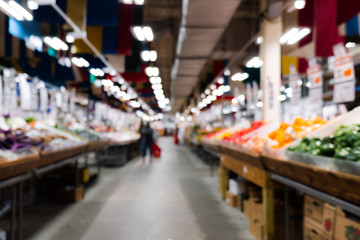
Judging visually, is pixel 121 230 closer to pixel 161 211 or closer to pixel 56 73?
pixel 161 211

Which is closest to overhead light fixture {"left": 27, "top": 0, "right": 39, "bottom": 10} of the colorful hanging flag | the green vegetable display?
the green vegetable display

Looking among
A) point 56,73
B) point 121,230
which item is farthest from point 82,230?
point 56,73

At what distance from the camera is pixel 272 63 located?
6992 mm

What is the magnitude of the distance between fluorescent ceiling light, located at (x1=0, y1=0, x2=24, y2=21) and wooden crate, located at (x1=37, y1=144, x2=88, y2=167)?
2.20 meters

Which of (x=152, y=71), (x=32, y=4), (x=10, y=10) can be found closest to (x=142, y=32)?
(x=32, y=4)

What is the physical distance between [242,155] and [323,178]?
6.49ft

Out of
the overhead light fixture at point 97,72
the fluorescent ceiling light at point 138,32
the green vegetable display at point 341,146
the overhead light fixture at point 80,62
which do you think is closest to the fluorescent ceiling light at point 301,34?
the fluorescent ceiling light at point 138,32

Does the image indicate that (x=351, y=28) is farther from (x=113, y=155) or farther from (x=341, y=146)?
(x=113, y=155)

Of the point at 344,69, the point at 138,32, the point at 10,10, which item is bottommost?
the point at 344,69

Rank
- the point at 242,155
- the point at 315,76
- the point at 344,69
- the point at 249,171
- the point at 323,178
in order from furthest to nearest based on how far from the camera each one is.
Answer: the point at 315,76
the point at 242,155
the point at 344,69
the point at 249,171
the point at 323,178

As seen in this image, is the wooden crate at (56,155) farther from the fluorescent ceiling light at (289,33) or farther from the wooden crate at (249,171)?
the fluorescent ceiling light at (289,33)

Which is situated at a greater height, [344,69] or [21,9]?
[21,9]

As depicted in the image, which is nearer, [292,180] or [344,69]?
[292,180]

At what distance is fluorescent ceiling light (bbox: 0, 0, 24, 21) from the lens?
4259mm
